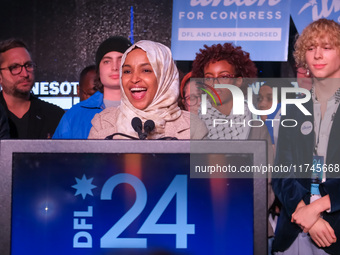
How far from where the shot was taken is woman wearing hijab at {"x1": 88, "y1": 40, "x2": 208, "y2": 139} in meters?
1.57

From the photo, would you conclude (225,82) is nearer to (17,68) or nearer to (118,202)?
(17,68)

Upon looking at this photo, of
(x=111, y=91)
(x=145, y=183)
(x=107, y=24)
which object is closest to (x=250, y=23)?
(x=107, y=24)

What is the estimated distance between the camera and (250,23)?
12.0ft

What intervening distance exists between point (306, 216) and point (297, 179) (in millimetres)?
157

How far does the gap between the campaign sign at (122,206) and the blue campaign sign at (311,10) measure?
9.80ft

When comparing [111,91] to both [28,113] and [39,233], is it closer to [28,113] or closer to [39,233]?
[28,113]

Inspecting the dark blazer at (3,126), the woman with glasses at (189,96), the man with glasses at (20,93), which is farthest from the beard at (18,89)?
the woman with glasses at (189,96)

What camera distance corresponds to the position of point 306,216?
174 cm

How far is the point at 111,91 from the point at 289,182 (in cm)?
108

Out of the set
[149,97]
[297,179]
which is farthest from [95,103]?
[297,179]

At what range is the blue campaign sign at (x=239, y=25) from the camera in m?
3.65

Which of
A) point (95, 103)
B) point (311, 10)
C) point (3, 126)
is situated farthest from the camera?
point (311, 10)

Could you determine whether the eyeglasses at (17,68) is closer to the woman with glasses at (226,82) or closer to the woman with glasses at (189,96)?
the woman with glasses at (189,96)

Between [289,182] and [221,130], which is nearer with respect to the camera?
[289,182]
